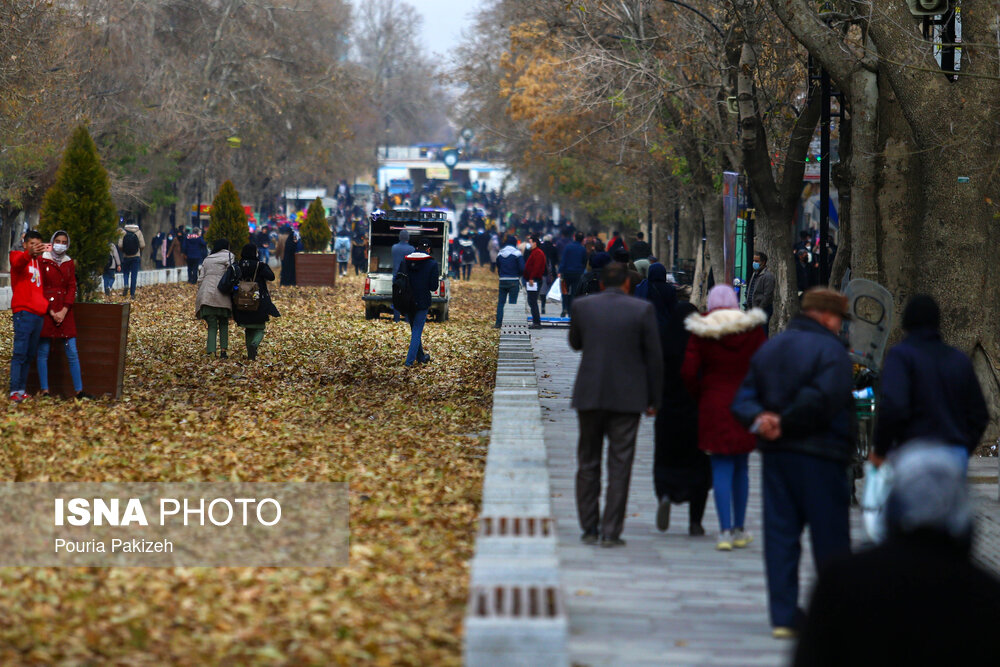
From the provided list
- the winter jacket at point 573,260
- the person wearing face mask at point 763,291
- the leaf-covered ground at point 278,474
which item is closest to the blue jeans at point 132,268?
the leaf-covered ground at point 278,474

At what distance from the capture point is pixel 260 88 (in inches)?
1984

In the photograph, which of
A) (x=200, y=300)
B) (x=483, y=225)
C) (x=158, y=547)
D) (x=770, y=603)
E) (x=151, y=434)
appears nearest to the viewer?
(x=770, y=603)

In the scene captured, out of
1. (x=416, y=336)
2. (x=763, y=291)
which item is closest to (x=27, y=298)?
(x=416, y=336)

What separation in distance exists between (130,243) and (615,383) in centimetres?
2775

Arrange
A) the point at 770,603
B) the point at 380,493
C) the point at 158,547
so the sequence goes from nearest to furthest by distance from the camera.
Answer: the point at 770,603
the point at 158,547
the point at 380,493

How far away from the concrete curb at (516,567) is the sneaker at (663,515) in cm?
73

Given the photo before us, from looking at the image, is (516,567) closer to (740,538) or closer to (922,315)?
(922,315)

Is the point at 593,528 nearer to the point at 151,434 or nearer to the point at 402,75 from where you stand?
the point at 151,434

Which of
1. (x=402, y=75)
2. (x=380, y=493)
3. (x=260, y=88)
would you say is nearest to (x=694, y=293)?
(x=260, y=88)

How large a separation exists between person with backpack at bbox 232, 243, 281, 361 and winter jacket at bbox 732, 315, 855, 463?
12.9 metres

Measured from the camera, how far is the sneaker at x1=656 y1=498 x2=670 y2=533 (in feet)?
29.7

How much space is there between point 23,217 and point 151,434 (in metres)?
35.1

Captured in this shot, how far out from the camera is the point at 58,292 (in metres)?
14.9

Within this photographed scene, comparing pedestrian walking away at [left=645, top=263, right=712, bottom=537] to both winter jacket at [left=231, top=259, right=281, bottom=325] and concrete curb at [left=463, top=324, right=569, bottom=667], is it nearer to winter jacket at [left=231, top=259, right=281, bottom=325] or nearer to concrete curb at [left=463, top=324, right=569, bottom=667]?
concrete curb at [left=463, top=324, right=569, bottom=667]
